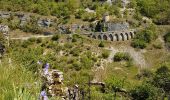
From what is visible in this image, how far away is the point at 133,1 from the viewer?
183ft

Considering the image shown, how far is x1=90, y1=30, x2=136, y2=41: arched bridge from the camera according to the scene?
47.5 meters

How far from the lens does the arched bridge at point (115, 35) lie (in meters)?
47.5

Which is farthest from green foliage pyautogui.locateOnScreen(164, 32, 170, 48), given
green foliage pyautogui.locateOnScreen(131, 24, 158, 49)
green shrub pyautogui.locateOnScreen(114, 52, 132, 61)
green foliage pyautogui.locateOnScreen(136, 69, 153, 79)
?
green foliage pyautogui.locateOnScreen(136, 69, 153, 79)

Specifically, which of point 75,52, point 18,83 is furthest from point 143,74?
point 18,83

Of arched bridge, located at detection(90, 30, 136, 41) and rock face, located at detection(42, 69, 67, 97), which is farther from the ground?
rock face, located at detection(42, 69, 67, 97)

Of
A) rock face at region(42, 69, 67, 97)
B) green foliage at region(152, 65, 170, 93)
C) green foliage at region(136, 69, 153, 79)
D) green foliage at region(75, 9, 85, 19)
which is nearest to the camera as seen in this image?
rock face at region(42, 69, 67, 97)

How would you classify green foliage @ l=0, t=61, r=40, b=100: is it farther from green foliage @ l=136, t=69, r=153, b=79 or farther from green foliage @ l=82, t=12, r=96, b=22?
green foliage @ l=82, t=12, r=96, b=22

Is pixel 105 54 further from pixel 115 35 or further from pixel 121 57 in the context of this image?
pixel 115 35

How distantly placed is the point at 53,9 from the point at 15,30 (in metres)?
5.99

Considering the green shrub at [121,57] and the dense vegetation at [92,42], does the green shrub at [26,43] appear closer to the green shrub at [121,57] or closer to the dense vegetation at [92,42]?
the dense vegetation at [92,42]

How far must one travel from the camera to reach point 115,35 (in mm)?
48250

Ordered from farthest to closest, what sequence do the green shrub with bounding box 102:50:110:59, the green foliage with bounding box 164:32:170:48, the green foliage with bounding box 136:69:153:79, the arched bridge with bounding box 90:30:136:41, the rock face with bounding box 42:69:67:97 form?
the green foliage with bounding box 164:32:170:48, the arched bridge with bounding box 90:30:136:41, the green shrub with bounding box 102:50:110:59, the green foliage with bounding box 136:69:153:79, the rock face with bounding box 42:69:67:97

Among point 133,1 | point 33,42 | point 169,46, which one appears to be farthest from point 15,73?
point 133,1

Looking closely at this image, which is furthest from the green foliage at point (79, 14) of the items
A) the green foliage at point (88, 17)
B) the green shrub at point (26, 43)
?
the green shrub at point (26, 43)
